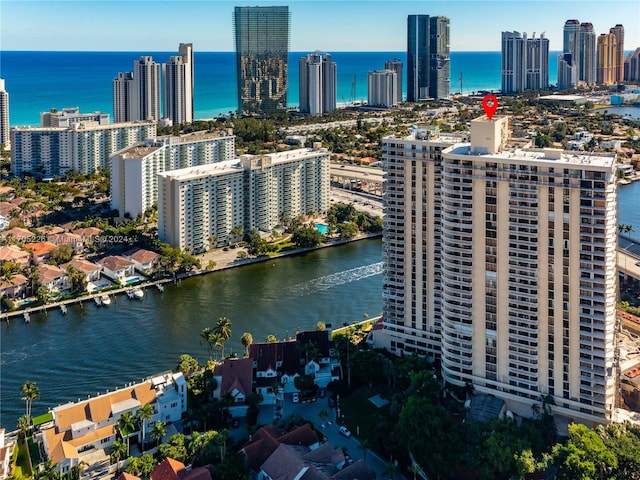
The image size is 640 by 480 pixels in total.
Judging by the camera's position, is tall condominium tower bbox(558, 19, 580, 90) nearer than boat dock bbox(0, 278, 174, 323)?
No

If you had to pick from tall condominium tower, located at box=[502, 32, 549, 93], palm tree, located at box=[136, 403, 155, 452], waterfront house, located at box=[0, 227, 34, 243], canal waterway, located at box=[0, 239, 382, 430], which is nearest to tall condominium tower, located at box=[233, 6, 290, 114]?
tall condominium tower, located at box=[502, 32, 549, 93]

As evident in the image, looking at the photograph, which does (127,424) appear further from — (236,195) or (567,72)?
(567,72)

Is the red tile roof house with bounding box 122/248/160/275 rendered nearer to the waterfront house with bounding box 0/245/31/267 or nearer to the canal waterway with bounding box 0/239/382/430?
the canal waterway with bounding box 0/239/382/430

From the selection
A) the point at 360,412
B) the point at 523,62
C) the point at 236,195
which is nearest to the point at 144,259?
the point at 236,195

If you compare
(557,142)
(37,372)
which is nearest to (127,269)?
(37,372)

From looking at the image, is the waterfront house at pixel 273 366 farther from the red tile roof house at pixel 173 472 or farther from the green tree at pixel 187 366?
the red tile roof house at pixel 173 472
